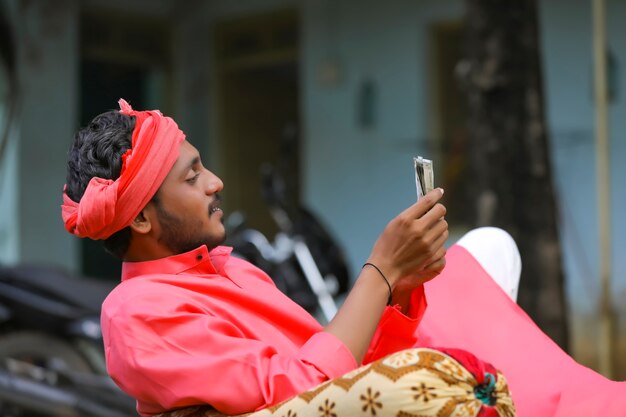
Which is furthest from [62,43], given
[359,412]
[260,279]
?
[359,412]

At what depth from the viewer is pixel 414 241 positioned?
205 cm

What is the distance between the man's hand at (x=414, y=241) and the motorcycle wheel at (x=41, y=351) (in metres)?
3.35

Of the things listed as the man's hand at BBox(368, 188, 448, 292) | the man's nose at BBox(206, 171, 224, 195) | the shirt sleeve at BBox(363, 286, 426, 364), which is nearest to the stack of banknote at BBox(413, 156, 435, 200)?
the man's hand at BBox(368, 188, 448, 292)

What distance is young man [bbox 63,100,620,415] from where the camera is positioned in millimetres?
1998

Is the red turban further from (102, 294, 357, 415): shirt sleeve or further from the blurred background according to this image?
the blurred background

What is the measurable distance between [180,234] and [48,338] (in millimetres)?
3209

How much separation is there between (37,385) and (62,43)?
171 inches

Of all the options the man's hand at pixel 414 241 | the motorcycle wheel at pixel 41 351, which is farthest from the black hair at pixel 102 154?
the motorcycle wheel at pixel 41 351

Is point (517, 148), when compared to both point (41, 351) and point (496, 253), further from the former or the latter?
point (41, 351)

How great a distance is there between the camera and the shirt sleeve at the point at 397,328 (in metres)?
2.28

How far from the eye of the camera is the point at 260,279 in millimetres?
2420

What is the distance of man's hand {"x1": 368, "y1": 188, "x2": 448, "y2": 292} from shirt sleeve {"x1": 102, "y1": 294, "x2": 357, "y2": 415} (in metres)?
0.18

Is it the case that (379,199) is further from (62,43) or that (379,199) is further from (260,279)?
(260,279)

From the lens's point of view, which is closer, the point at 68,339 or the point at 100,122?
the point at 100,122
